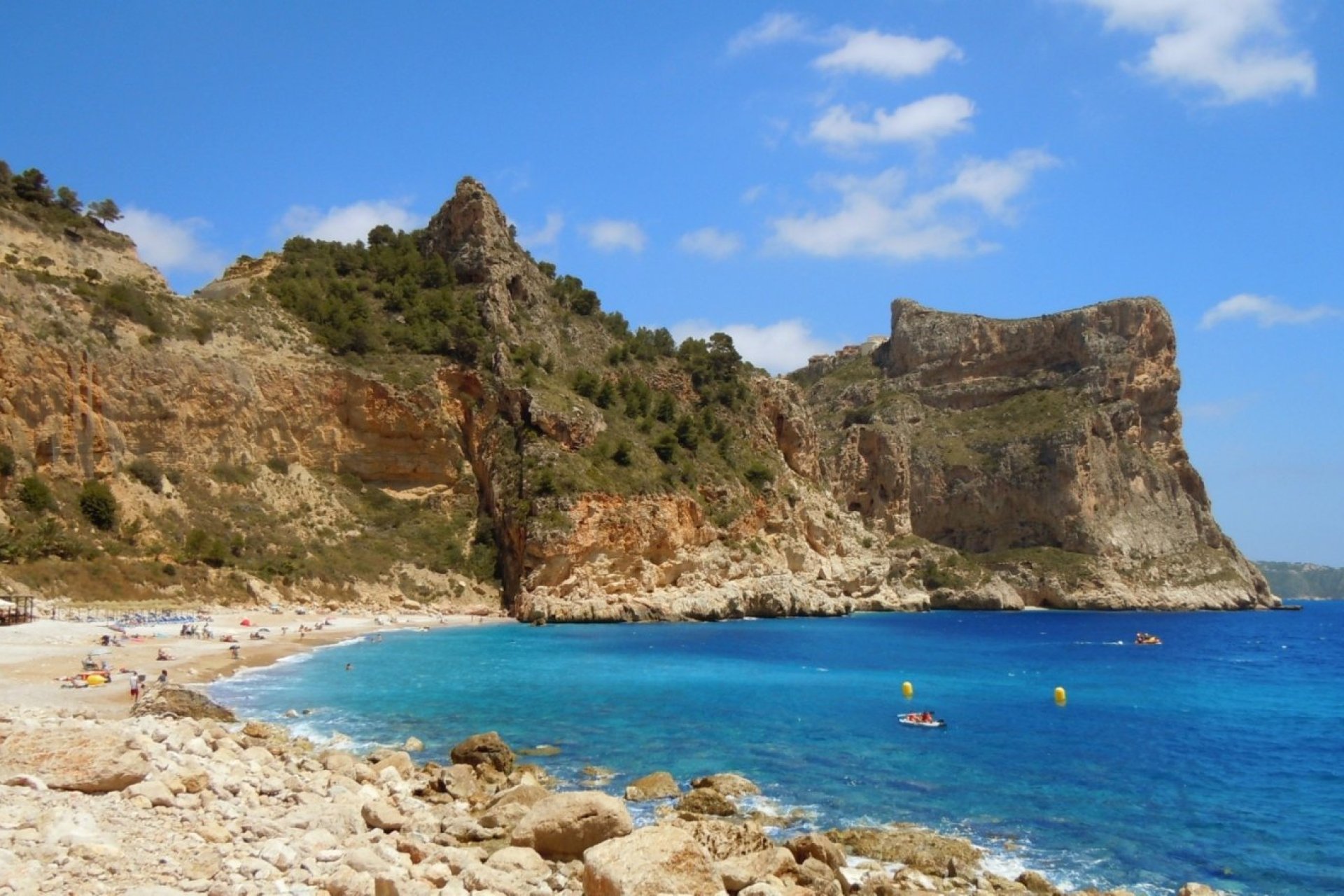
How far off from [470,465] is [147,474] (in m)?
21.9

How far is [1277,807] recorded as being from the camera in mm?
17219

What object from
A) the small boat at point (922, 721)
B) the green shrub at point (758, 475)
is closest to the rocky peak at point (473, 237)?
the green shrub at point (758, 475)

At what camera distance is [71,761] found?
981 centimetres

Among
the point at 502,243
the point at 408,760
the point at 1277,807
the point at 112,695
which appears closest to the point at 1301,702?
the point at 1277,807

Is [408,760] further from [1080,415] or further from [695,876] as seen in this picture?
[1080,415]

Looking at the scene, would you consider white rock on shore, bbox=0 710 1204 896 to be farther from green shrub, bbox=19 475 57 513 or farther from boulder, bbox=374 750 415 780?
green shrub, bbox=19 475 57 513

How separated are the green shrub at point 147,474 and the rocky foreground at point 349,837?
1522 inches

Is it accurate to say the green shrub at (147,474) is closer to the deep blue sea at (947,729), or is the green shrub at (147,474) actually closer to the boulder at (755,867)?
the deep blue sea at (947,729)

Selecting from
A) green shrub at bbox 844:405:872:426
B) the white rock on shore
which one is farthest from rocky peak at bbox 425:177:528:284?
the white rock on shore

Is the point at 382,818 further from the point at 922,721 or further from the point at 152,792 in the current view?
the point at 922,721

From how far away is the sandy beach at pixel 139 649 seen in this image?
70.5ft

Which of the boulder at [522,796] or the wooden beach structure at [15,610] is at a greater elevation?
the wooden beach structure at [15,610]

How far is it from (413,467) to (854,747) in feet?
162

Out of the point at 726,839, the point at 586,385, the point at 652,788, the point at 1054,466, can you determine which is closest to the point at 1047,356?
the point at 1054,466
